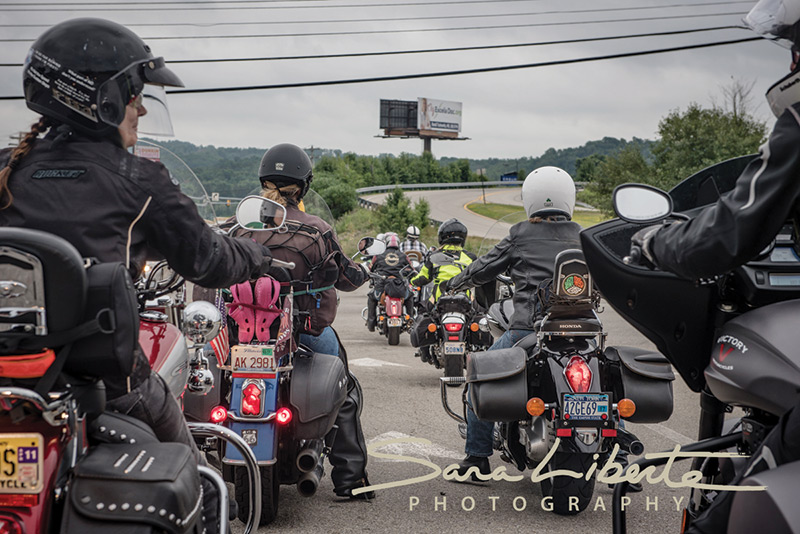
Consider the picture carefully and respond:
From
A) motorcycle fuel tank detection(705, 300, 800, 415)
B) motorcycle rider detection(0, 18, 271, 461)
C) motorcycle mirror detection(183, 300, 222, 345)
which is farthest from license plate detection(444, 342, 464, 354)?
motorcycle fuel tank detection(705, 300, 800, 415)

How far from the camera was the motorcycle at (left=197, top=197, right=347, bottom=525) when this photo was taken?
4441 millimetres

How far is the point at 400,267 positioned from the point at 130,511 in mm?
12389

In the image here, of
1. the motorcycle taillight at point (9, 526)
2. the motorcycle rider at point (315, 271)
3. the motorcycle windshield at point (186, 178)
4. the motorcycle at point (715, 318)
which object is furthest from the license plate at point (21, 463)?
the motorcycle rider at point (315, 271)

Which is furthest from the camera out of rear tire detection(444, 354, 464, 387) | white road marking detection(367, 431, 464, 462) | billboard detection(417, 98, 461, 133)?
billboard detection(417, 98, 461, 133)

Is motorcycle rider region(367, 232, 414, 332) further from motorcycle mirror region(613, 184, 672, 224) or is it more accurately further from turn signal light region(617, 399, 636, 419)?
motorcycle mirror region(613, 184, 672, 224)

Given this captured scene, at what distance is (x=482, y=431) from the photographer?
5598 mm

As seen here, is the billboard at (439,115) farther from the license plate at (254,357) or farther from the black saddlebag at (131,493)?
the black saddlebag at (131,493)

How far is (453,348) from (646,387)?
4.86m

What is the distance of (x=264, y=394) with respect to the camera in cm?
448

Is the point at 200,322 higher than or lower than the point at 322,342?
higher

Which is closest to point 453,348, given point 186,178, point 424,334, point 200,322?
point 424,334

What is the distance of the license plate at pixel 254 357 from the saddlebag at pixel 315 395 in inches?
9.3

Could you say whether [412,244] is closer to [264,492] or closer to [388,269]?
[388,269]

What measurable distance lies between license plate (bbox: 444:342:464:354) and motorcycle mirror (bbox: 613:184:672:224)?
23.2 feet
